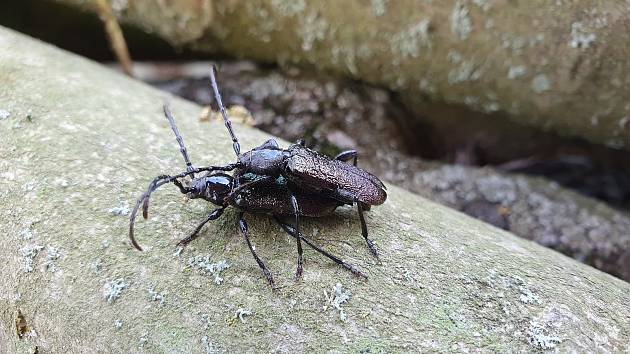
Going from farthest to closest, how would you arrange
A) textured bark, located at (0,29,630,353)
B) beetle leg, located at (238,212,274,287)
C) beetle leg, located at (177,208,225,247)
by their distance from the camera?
beetle leg, located at (177,208,225,247) → beetle leg, located at (238,212,274,287) → textured bark, located at (0,29,630,353)

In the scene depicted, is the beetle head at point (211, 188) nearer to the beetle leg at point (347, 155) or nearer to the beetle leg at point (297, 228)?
the beetle leg at point (297, 228)

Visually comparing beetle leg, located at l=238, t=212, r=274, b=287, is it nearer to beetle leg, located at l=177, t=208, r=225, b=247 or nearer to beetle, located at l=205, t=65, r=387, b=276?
beetle leg, located at l=177, t=208, r=225, b=247

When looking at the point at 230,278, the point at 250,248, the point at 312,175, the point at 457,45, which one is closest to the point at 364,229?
the point at 312,175

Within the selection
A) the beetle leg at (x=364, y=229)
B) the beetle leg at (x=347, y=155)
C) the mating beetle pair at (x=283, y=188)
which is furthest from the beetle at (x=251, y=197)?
the beetle leg at (x=347, y=155)

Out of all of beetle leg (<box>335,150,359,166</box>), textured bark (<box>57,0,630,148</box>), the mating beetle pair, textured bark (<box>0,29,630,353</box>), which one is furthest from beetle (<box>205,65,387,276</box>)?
textured bark (<box>57,0,630,148</box>)

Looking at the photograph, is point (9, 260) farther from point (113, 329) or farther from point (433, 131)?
point (433, 131)

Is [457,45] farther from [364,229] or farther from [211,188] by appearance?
[211,188]
